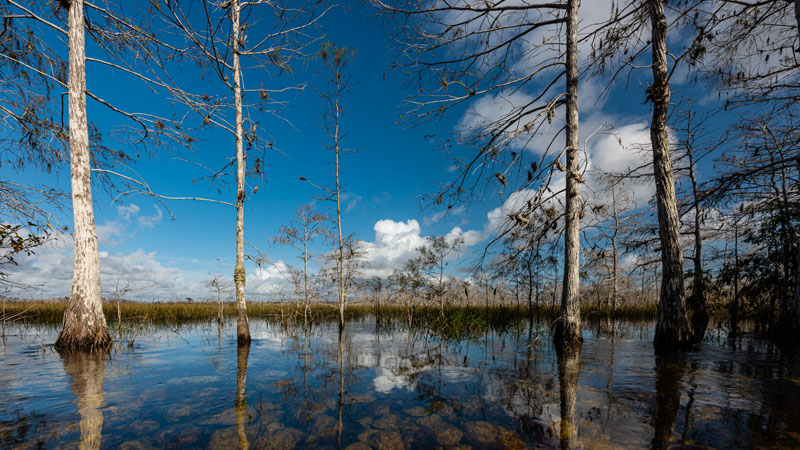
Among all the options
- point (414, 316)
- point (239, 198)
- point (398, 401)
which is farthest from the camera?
point (414, 316)

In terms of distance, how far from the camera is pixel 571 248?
7445 millimetres

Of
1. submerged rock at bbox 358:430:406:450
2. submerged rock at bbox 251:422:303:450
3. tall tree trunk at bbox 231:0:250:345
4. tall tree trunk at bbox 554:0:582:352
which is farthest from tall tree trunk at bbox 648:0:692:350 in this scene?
tall tree trunk at bbox 231:0:250:345

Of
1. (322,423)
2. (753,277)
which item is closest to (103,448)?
(322,423)

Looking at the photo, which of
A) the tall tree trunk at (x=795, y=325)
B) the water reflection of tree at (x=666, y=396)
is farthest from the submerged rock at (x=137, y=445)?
the tall tree trunk at (x=795, y=325)

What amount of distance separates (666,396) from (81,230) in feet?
37.6

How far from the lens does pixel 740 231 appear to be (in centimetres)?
1211

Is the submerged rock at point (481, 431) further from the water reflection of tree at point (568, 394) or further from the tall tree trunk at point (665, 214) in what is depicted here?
the tall tree trunk at point (665, 214)

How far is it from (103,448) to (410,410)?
8.67 feet

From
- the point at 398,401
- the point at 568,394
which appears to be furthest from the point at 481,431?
the point at 568,394

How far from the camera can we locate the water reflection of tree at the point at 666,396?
2654 millimetres

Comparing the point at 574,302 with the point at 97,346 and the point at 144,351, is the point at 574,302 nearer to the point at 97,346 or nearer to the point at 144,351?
the point at 144,351

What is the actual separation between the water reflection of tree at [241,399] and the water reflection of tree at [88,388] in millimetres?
1047

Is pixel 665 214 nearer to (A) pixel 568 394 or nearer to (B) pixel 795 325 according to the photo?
(B) pixel 795 325

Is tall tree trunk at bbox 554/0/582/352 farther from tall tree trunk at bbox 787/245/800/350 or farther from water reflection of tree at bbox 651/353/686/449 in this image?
tall tree trunk at bbox 787/245/800/350
